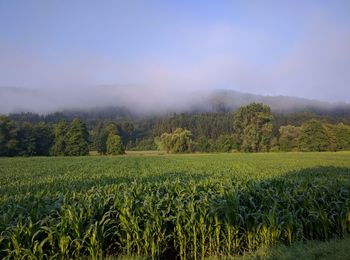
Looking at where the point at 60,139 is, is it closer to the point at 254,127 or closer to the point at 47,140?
the point at 47,140

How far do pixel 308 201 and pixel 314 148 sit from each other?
88013 millimetres

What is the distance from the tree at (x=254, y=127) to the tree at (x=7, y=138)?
6815cm

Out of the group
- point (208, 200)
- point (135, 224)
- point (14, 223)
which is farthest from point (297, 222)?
point (14, 223)

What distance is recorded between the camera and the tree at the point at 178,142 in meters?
99.0

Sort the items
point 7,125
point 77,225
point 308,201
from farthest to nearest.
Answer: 1. point 7,125
2. point 308,201
3. point 77,225

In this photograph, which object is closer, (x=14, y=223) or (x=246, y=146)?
(x=14, y=223)

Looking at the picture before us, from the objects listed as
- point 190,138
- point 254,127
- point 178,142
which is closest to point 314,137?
point 254,127

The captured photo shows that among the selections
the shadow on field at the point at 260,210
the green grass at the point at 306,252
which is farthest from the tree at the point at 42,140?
the green grass at the point at 306,252

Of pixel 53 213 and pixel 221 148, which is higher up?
pixel 53 213

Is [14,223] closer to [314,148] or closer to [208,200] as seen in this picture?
[208,200]

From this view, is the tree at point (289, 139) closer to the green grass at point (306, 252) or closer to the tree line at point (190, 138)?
the tree line at point (190, 138)

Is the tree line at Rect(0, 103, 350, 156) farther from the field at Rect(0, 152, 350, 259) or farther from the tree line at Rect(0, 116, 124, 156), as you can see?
the field at Rect(0, 152, 350, 259)

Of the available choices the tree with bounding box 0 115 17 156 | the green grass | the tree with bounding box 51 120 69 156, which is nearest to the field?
the green grass

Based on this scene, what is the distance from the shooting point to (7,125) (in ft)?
279
